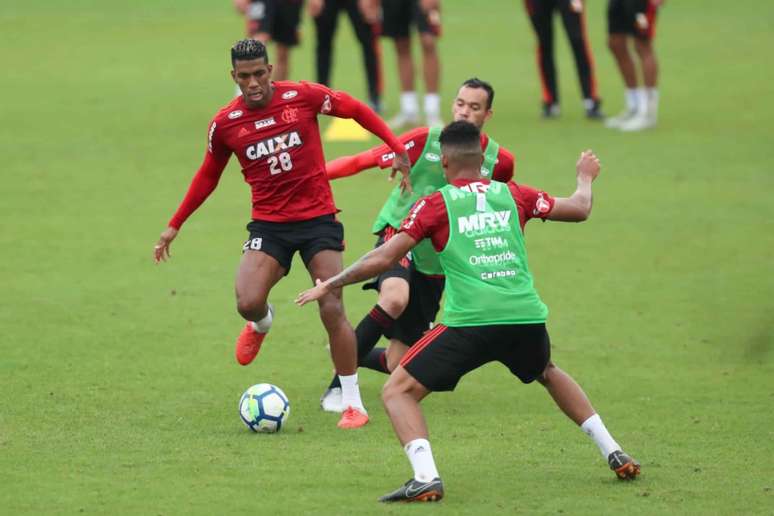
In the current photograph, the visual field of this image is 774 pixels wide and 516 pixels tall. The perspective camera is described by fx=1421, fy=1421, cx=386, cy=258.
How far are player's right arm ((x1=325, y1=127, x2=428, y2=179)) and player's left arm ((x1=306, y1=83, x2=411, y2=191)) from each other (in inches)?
5.5

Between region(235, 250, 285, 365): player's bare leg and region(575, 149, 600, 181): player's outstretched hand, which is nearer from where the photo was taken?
region(575, 149, 600, 181): player's outstretched hand

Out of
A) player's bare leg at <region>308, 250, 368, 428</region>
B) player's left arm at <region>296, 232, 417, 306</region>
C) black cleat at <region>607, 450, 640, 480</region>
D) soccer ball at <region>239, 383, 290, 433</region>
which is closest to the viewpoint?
player's left arm at <region>296, 232, 417, 306</region>

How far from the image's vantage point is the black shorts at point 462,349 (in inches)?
277

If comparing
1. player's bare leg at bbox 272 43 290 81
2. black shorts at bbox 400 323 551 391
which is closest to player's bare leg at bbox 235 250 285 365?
black shorts at bbox 400 323 551 391

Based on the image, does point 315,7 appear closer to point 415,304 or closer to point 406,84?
point 406,84

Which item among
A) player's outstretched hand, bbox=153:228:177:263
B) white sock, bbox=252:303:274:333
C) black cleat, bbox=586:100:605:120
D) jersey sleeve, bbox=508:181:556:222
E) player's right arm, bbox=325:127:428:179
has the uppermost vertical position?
jersey sleeve, bbox=508:181:556:222

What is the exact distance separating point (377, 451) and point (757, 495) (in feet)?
6.96

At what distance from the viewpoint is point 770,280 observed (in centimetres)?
1248

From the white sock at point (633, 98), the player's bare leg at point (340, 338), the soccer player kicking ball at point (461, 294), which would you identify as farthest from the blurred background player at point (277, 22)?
the soccer player kicking ball at point (461, 294)

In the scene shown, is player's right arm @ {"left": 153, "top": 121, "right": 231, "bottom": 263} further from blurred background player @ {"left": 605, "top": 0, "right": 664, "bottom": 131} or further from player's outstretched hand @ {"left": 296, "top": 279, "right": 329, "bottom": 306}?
blurred background player @ {"left": 605, "top": 0, "right": 664, "bottom": 131}

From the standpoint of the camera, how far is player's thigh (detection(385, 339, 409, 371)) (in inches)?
371

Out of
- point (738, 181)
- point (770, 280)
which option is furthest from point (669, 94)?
point (770, 280)

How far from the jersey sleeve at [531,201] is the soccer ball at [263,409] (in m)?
2.06

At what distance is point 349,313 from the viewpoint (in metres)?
11.7
